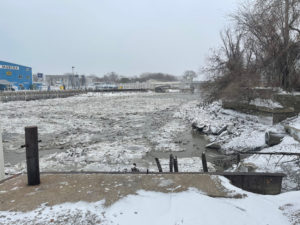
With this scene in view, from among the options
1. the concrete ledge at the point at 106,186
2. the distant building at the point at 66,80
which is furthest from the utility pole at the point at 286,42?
the distant building at the point at 66,80

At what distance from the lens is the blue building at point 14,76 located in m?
46.9

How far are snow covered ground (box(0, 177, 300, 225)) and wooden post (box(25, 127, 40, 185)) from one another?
2.85 ft

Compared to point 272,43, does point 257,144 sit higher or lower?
lower

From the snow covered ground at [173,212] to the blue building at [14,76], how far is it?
2132 inches

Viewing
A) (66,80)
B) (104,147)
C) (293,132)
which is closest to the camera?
(293,132)

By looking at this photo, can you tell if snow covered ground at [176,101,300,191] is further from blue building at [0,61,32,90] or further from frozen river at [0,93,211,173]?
blue building at [0,61,32,90]

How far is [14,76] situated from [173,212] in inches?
2359

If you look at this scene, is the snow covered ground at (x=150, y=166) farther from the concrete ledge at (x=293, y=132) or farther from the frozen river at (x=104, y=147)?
the concrete ledge at (x=293, y=132)

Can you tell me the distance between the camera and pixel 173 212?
2900 mm

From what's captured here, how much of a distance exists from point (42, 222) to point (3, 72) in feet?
182

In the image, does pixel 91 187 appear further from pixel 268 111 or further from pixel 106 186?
pixel 268 111

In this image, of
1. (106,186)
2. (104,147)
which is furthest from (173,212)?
(104,147)

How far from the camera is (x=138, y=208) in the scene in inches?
117

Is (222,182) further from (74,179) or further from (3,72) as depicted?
(3,72)
